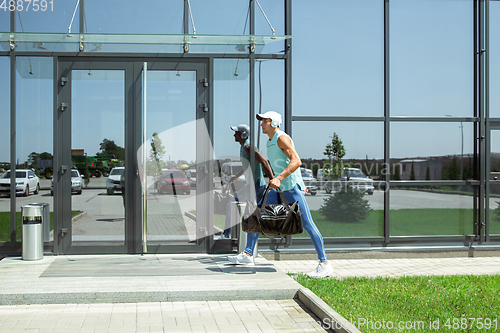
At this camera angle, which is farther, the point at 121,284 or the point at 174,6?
the point at 174,6

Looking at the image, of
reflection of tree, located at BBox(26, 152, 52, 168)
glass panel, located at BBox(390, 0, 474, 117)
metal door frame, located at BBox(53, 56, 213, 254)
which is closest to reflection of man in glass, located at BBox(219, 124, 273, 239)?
metal door frame, located at BBox(53, 56, 213, 254)

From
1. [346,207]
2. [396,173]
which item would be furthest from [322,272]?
[396,173]

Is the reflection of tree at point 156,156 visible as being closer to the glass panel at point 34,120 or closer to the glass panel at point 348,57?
the glass panel at point 34,120

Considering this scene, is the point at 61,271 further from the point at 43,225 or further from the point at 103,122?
the point at 103,122

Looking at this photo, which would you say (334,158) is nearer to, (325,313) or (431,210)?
(431,210)

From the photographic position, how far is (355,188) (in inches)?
311

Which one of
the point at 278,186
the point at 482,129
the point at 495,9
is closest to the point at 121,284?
the point at 278,186

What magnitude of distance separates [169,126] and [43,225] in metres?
2.34

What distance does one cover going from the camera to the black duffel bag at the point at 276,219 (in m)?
5.66

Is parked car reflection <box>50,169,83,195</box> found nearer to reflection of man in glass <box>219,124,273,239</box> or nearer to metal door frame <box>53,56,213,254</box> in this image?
metal door frame <box>53,56,213,254</box>

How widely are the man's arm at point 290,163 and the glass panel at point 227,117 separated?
5.21 feet

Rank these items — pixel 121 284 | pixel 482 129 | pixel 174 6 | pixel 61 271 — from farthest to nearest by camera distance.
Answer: pixel 482 129 → pixel 174 6 → pixel 61 271 → pixel 121 284

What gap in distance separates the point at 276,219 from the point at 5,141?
14.2ft

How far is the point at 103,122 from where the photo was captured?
7164 mm
